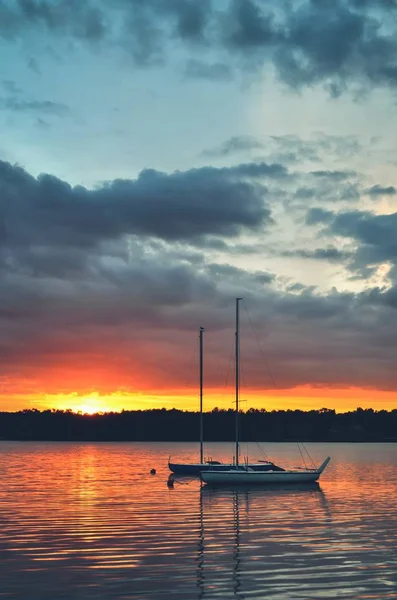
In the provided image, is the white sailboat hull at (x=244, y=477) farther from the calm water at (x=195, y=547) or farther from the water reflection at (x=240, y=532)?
the calm water at (x=195, y=547)

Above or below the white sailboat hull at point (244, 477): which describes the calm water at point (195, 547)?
below

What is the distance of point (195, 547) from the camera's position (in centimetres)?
3825

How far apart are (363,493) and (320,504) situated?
16236mm

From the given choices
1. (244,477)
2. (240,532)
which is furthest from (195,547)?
(244,477)

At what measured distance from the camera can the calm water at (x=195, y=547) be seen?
1120 inches

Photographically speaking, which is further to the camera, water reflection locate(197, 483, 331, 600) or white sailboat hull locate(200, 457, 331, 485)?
white sailboat hull locate(200, 457, 331, 485)

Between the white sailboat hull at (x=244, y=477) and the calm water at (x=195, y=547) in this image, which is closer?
the calm water at (x=195, y=547)

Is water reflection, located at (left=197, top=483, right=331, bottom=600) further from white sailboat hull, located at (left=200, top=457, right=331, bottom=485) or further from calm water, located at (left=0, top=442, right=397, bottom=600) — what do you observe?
white sailboat hull, located at (left=200, top=457, right=331, bottom=485)

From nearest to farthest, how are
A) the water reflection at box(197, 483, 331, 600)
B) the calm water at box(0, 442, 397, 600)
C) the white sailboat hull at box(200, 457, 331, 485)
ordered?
the calm water at box(0, 442, 397, 600), the water reflection at box(197, 483, 331, 600), the white sailboat hull at box(200, 457, 331, 485)

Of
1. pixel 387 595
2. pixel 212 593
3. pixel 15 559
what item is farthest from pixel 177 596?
pixel 15 559

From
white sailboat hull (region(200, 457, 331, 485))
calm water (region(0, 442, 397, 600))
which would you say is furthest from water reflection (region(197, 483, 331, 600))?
white sailboat hull (region(200, 457, 331, 485))

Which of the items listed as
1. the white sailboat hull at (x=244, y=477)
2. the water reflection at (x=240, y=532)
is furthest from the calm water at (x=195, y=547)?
the white sailboat hull at (x=244, y=477)

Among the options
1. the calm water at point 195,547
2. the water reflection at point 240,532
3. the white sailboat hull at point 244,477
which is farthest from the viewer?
the white sailboat hull at point 244,477

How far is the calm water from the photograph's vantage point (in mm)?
28438
